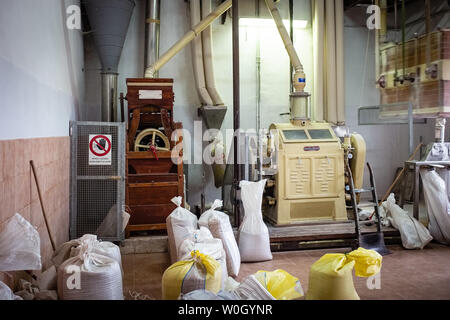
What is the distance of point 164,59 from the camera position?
6977mm

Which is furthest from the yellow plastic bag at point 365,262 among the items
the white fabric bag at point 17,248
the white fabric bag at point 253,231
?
the white fabric bag at point 17,248

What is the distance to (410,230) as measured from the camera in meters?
5.80

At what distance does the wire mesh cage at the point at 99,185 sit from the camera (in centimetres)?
545

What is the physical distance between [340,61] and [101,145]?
15.1ft

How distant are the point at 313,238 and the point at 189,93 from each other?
363 centimetres

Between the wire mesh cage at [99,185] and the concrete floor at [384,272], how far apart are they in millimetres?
583

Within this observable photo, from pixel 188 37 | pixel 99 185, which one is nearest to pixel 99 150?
pixel 99 185

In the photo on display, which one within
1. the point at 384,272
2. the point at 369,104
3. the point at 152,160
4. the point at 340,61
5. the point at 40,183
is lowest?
the point at 384,272

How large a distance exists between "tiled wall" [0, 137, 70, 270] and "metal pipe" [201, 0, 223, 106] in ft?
9.37

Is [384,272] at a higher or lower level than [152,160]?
lower

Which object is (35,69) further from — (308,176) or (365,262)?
(308,176)

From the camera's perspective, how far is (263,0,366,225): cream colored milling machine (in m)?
6.12

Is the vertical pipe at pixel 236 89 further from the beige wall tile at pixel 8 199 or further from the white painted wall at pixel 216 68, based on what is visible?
the beige wall tile at pixel 8 199
